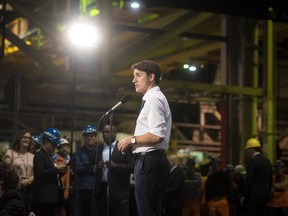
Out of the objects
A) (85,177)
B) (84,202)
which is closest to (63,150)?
(85,177)

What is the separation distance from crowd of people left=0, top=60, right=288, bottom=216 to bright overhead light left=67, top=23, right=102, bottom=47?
5.40 feet

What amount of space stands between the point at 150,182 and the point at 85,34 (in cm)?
721

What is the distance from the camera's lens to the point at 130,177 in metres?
11.3

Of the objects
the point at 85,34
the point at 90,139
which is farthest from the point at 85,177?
the point at 85,34

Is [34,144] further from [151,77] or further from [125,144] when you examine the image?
[125,144]

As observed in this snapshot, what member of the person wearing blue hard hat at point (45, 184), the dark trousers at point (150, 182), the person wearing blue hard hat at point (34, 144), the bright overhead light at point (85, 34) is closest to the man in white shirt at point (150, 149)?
the dark trousers at point (150, 182)

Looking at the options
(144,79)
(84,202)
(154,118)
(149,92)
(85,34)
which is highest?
(85,34)

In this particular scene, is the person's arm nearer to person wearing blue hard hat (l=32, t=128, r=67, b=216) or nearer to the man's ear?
person wearing blue hard hat (l=32, t=128, r=67, b=216)

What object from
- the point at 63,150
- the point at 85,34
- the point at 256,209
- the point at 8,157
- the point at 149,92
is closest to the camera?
the point at 149,92

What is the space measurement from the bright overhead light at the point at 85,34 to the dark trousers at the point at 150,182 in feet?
16.2

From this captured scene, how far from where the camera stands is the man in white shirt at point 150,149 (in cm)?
646

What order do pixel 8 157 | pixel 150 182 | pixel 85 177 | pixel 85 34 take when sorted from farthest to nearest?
pixel 85 34
pixel 85 177
pixel 8 157
pixel 150 182

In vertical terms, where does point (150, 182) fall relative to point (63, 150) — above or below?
below

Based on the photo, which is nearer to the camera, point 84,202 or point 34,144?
point 84,202
